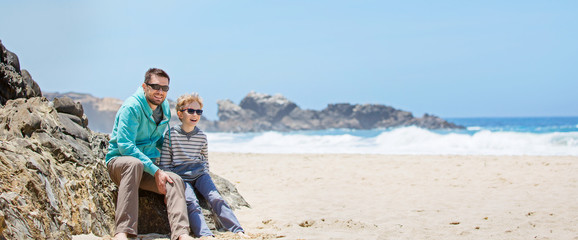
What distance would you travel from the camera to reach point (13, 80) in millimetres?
5199

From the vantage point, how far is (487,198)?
7684mm

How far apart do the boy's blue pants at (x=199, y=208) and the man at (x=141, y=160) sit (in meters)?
0.19

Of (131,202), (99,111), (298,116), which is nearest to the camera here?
(131,202)

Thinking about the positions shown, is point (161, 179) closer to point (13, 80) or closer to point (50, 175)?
point (50, 175)

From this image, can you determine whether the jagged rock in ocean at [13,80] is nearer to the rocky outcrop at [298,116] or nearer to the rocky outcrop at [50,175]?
the rocky outcrop at [50,175]

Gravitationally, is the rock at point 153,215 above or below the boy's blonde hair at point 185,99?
below

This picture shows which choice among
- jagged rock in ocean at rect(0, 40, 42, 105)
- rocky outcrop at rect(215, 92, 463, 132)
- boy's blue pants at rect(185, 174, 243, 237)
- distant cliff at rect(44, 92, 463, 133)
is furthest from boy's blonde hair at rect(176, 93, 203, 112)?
rocky outcrop at rect(215, 92, 463, 132)

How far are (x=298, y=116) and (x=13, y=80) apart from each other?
9405cm

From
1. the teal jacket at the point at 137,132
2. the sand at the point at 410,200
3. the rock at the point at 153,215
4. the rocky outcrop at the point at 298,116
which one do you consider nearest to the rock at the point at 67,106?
the teal jacket at the point at 137,132

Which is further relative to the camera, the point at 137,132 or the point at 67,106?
the point at 67,106

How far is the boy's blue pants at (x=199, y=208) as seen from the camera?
178 inches

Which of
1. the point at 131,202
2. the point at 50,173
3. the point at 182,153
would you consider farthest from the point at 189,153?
the point at 50,173

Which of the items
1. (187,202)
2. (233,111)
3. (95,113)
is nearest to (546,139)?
(187,202)

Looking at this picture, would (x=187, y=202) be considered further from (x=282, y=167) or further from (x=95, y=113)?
(x=95, y=113)
